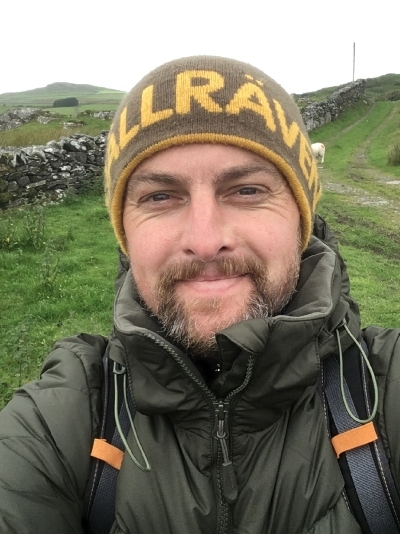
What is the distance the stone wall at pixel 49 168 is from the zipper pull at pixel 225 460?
10219mm

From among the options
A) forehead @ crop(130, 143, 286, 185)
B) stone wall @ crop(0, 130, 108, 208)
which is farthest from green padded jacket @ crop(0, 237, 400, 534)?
stone wall @ crop(0, 130, 108, 208)

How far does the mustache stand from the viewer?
188cm

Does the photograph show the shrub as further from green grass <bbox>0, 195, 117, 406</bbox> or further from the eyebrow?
the eyebrow

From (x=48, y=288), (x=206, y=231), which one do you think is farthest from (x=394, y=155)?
(x=206, y=231)

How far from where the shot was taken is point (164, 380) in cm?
174

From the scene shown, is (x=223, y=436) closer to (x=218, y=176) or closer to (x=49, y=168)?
(x=218, y=176)

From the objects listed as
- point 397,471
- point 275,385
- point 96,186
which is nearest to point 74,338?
point 275,385

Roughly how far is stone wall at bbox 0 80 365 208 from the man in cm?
968

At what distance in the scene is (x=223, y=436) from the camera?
1.65 m

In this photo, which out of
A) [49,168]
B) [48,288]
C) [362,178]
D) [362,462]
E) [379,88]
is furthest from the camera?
[379,88]

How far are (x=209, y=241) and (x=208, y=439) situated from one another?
2.40 ft

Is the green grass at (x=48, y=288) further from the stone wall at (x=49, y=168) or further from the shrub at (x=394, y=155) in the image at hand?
the shrub at (x=394, y=155)

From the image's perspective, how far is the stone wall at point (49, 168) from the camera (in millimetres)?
11006

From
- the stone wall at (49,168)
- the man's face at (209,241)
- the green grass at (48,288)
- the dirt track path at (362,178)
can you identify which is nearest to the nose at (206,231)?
the man's face at (209,241)
